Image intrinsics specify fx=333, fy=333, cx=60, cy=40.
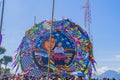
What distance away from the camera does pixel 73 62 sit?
4491 cm

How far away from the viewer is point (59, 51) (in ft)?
149

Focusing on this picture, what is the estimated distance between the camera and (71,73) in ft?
145

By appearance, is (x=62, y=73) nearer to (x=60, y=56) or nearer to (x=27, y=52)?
(x=60, y=56)

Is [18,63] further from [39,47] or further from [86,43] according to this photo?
[86,43]

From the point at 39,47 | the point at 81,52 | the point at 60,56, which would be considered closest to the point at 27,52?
the point at 39,47

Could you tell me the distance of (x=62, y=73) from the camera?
4481 centimetres

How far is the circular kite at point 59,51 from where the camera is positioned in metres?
44.9

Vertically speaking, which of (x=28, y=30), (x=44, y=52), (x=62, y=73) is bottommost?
(x=62, y=73)

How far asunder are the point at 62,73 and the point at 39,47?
483cm

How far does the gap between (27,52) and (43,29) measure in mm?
3890

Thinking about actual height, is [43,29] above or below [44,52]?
above

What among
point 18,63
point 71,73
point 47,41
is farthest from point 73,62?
point 18,63

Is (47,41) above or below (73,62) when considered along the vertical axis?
above

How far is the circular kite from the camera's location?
44.9 metres
